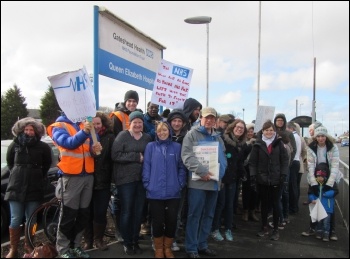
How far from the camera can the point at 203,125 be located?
4848 mm

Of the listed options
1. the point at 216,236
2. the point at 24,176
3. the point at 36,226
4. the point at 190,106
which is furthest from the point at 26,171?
the point at 216,236

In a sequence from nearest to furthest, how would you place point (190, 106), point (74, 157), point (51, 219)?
point (74, 157) → point (51, 219) → point (190, 106)

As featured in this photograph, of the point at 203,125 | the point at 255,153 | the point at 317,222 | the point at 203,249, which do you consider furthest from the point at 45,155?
the point at 317,222

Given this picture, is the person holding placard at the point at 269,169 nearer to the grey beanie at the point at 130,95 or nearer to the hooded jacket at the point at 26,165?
the grey beanie at the point at 130,95

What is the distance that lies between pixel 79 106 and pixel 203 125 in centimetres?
166

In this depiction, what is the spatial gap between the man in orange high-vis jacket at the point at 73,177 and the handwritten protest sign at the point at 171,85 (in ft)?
7.01

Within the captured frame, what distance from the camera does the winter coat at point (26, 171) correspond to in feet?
14.8

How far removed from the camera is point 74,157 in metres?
4.31

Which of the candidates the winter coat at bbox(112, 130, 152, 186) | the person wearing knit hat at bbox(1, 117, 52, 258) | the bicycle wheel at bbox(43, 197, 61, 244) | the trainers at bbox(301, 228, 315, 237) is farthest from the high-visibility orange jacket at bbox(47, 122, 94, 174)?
the trainers at bbox(301, 228, 315, 237)

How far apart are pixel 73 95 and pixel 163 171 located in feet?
4.77

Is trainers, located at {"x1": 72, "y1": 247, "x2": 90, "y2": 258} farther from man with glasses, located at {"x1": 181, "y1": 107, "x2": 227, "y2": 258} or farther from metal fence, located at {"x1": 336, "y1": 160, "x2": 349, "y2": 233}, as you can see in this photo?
metal fence, located at {"x1": 336, "y1": 160, "x2": 349, "y2": 233}

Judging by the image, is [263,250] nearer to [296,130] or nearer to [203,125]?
[203,125]

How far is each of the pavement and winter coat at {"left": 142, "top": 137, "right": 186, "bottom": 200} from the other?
2.99 ft

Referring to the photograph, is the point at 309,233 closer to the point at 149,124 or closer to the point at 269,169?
the point at 269,169
